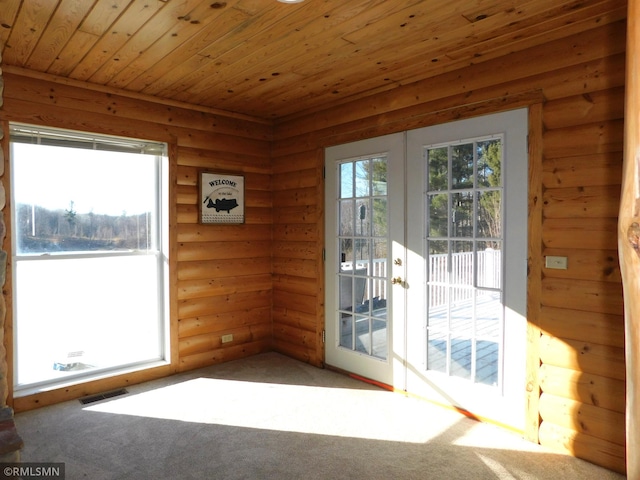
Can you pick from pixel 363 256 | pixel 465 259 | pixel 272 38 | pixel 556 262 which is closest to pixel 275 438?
pixel 363 256

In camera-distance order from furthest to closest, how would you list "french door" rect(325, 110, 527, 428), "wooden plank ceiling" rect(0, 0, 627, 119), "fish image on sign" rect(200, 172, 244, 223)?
1. "fish image on sign" rect(200, 172, 244, 223)
2. "french door" rect(325, 110, 527, 428)
3. "wooden plank ceiling" rect(0, 0, 627, 119)

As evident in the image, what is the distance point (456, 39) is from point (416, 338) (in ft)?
6.84

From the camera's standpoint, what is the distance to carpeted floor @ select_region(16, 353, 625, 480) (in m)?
2.42

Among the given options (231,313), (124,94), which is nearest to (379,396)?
(231,313)

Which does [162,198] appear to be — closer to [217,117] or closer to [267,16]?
[217,117]

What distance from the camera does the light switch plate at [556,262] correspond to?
8.45 ft

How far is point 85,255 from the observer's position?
3545mm

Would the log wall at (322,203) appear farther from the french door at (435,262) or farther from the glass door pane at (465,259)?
the glass door pane at (465,259)

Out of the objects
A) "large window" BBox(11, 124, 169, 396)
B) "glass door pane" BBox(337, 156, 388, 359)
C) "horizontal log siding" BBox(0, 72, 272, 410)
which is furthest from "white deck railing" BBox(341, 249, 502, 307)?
"large window" BBox(11, 124, 169, 396)

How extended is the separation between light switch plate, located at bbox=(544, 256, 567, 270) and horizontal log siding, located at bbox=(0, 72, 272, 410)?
2.74 m

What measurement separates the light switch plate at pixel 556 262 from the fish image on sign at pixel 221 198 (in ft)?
9.02

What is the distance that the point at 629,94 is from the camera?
1825 millimetres

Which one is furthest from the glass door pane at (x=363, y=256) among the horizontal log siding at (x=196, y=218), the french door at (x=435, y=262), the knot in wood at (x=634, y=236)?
the knot in wood at (x=634, y=236)

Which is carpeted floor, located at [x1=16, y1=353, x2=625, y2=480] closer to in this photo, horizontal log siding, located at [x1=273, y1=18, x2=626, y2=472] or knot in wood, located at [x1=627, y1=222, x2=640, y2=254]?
horizontal log siding, located at [x1=273, y1=18, x2=626, y2=472]
